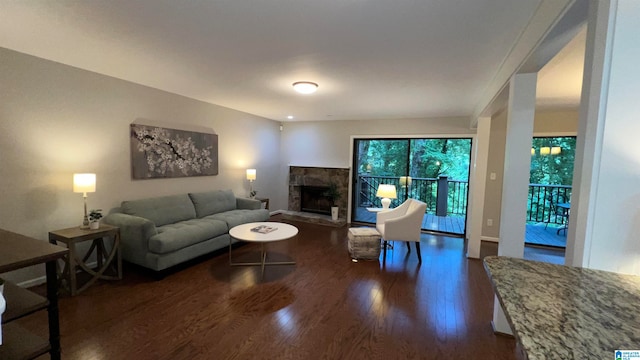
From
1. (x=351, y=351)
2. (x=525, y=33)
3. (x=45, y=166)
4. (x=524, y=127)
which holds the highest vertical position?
(x=525, y=33)

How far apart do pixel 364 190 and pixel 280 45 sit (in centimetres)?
459

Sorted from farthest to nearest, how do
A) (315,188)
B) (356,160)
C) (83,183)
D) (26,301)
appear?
(315,188) < (356,160) < (83,183) < (26,301)

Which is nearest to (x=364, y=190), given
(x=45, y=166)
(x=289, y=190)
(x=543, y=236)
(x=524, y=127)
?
(x=289, y=190)

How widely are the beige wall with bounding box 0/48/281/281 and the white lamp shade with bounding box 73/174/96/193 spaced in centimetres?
34

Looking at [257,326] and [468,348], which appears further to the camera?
[257,326]

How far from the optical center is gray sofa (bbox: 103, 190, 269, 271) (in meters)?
3.15

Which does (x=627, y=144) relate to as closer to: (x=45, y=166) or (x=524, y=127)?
(x=524, y=127)

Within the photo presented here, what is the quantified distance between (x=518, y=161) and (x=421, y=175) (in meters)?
3.93

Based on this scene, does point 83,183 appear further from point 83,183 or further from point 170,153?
point 170,153

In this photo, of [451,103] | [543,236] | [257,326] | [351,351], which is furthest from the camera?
[543,236]

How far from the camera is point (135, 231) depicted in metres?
3.18

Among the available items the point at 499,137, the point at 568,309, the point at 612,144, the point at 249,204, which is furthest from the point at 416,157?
the point at 568,309

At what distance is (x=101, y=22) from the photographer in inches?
79.6

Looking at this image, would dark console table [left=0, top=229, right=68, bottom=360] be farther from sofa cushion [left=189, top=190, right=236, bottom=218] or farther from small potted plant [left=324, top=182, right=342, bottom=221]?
small potted plant [left=324, top=182, right=342, bottom=221]
